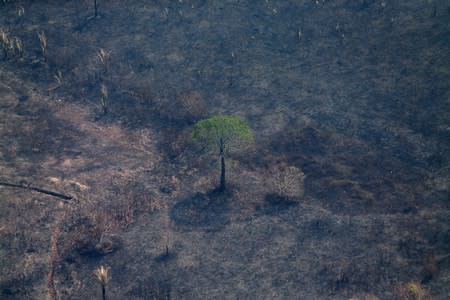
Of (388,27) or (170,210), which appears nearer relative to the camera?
(170,210)

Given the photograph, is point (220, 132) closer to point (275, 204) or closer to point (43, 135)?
point (275, 204)

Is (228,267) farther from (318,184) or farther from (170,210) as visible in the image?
(318,184)

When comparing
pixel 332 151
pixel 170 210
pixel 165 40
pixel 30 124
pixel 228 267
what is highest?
pixel 165 40

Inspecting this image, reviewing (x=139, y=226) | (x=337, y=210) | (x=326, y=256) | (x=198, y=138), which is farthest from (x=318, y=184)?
(x=139, y=226)

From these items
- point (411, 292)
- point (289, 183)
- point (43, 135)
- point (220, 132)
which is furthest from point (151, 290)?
point (43, 135)

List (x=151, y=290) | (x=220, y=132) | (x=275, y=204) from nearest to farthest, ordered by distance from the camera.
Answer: (x=151, y=290) < (x=220, y=132) < (x=275, y=204)

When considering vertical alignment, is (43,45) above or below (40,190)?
above

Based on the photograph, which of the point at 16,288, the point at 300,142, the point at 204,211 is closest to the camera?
the point at 16,288

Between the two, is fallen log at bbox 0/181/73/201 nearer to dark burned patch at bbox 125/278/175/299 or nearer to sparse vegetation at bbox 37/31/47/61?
dark burned patch at bbox 125/278/175/299
